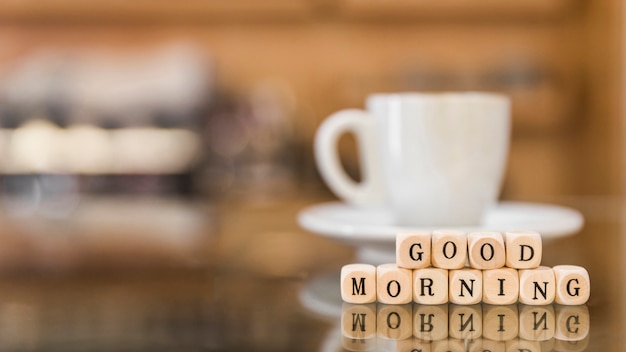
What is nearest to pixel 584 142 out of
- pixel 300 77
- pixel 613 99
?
pixel 613 99

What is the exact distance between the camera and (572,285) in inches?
14.1

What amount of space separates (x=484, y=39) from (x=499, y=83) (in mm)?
157

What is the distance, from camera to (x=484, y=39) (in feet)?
6.30

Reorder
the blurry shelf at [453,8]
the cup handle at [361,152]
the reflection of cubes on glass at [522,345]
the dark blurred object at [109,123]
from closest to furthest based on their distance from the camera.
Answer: the reflection of cubes on glass at [522,345] → the cup handle at [361,152] → the dark blurred object at [109,123] → the blurry shelf at [453,8]

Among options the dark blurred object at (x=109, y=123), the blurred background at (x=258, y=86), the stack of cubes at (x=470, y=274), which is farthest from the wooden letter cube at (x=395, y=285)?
the dark blurred object at (x=109, y=123)

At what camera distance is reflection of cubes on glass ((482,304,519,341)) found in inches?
12.1

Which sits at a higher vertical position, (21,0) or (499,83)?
(21,0)

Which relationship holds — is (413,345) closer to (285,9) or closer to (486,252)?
(486,252)

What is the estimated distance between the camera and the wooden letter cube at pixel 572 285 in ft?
1.17

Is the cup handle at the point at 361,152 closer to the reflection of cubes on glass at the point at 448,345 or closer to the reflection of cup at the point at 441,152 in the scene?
the reflection of cup at the point at 441,152

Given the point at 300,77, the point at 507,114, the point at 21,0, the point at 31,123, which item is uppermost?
the point at 21,0

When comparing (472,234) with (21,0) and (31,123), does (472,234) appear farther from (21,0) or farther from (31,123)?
(21,0)

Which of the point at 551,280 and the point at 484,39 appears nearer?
the point at 551,280

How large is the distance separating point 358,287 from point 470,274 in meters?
0.06
